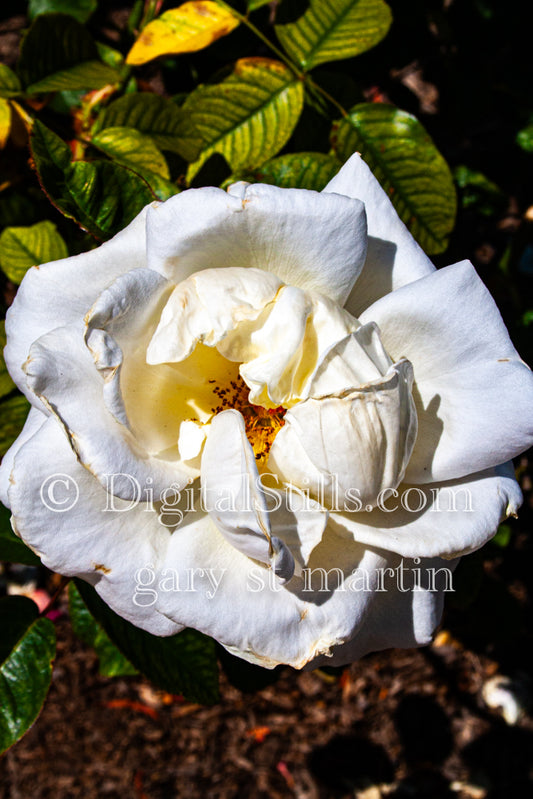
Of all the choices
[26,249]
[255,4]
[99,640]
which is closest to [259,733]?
[99,640]

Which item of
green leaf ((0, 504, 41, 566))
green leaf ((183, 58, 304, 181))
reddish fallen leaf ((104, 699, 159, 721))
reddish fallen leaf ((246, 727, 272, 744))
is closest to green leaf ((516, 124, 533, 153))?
green leaf ((183, 58, 304, 181))

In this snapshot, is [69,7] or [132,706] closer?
[69,7]

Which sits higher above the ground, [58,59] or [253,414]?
[58,59]

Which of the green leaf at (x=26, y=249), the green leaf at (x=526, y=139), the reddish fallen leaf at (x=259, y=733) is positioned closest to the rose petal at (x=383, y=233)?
the green leaf at (x=26, y=249)

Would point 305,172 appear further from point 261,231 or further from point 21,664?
point 21,664

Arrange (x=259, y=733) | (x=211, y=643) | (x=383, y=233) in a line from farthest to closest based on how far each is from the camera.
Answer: (x=259, y=733)
(x=211, y=643)
(x=383, y=233)

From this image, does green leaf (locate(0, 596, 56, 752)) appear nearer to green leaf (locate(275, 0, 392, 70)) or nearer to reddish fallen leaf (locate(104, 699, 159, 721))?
green leaf (locate(275, 0, 392, 70))
